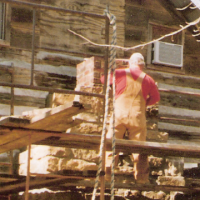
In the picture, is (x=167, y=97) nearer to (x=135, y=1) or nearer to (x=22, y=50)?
(x=135, y=1)

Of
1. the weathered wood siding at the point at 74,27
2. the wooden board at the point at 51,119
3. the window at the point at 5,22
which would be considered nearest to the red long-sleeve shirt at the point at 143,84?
the wooden board at the point at 51,119

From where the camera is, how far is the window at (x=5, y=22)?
9.50 metres

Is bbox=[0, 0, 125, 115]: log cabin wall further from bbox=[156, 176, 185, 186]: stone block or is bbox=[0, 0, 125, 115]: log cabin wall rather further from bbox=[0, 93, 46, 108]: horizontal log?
bbox=[156, 176, 185, 186]: stone block

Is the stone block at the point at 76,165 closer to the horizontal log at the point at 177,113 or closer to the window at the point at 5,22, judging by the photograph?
the window at the point at 5,22

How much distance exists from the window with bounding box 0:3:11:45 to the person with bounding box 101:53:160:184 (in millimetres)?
2766

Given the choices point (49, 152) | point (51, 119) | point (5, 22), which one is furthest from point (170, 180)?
point (51, 119)

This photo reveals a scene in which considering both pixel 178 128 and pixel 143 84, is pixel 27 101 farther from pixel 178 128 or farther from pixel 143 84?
pixel 178 128

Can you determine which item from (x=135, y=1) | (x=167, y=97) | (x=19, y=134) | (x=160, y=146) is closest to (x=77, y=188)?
(x=160, y=146)

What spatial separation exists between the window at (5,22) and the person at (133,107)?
2766 mm

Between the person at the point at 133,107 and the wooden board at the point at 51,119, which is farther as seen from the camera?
the person at the point at 133,107

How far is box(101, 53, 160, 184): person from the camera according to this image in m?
7.33

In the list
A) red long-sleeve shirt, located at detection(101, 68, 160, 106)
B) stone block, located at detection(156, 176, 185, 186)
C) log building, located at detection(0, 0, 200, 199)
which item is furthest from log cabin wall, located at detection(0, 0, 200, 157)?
red long-sleeve shirt, located at detection(101, 68, 160, 106)

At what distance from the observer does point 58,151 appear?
8.17 meters

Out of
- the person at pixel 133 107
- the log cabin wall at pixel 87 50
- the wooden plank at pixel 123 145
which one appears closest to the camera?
the wooden plank at pixel 123 145
